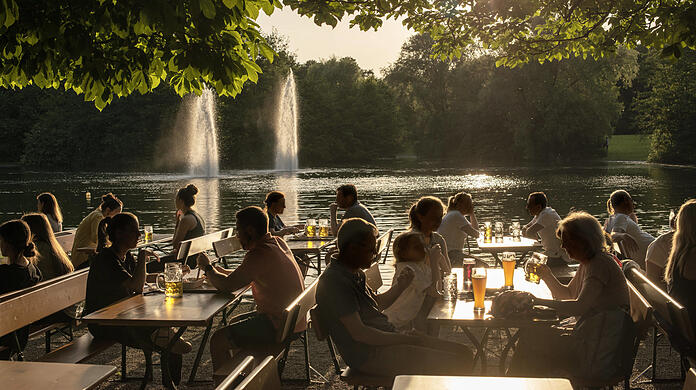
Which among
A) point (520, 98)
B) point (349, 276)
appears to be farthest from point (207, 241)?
point (520, 98)

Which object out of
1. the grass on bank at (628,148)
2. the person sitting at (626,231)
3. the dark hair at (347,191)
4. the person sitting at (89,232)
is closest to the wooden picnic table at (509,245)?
the person sitting at (626,231)

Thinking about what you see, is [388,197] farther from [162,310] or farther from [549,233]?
[162,310]

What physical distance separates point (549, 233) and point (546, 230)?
2.5 inches

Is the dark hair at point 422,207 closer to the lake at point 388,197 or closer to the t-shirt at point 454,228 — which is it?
the t-shirt at point 454,228

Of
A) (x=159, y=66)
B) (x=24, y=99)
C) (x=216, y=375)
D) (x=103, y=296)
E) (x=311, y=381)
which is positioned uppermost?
(x=24, y=99)

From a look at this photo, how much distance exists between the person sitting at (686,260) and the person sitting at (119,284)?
3.67 metres

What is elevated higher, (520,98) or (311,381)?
(520,98)

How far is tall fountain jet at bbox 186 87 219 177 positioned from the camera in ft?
171

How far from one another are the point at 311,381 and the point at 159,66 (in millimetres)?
2932

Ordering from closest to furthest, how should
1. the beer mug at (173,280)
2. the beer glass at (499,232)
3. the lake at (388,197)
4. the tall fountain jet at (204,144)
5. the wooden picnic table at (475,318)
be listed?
1. the wooden picnic table at (475,318)
2. the beer mug at (173,280)
3. the beer glass at (499,232)
4. the lake at (388,197)
5. the tall fountain jet at (204,144)

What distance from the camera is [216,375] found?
4820mm

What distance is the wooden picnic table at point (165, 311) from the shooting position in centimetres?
485

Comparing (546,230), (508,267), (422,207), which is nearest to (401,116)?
(546,230)

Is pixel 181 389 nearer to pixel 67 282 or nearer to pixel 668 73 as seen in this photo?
pixel 67 282
